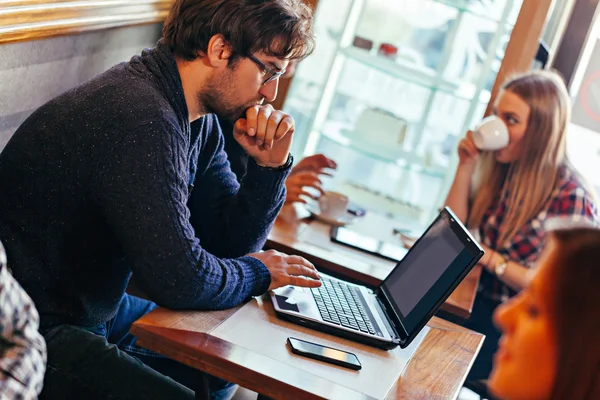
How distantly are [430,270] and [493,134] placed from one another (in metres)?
1.10

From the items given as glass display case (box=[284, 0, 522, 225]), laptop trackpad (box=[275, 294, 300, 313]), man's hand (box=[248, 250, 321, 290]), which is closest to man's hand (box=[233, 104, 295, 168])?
man's hand (box=[248, 250, 321, 290])

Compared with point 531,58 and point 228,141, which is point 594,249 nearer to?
point 228,141

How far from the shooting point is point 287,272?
5.73ft

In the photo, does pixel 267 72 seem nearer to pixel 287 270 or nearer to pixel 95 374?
pixel 287 270

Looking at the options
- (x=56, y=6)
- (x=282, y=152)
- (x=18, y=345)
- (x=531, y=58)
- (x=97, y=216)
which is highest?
(x=531, y=58)

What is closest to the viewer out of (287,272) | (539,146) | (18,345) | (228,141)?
(18,345)

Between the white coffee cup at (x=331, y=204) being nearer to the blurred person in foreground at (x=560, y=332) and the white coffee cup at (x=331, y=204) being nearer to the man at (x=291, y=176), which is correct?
the man at (x=291, y=176)

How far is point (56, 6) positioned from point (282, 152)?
667mm

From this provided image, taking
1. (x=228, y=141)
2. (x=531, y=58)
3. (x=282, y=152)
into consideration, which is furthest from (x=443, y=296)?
(x=531, y=58)

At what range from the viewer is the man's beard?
5.86 feet

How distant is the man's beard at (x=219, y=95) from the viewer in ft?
5.86

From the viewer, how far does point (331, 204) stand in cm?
258

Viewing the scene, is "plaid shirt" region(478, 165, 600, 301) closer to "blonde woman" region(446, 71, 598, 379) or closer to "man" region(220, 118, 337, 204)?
"blonde woman" region(446, 71, 598, 379)

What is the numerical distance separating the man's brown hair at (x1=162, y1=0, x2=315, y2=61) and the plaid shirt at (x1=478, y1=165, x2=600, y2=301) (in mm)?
1225
